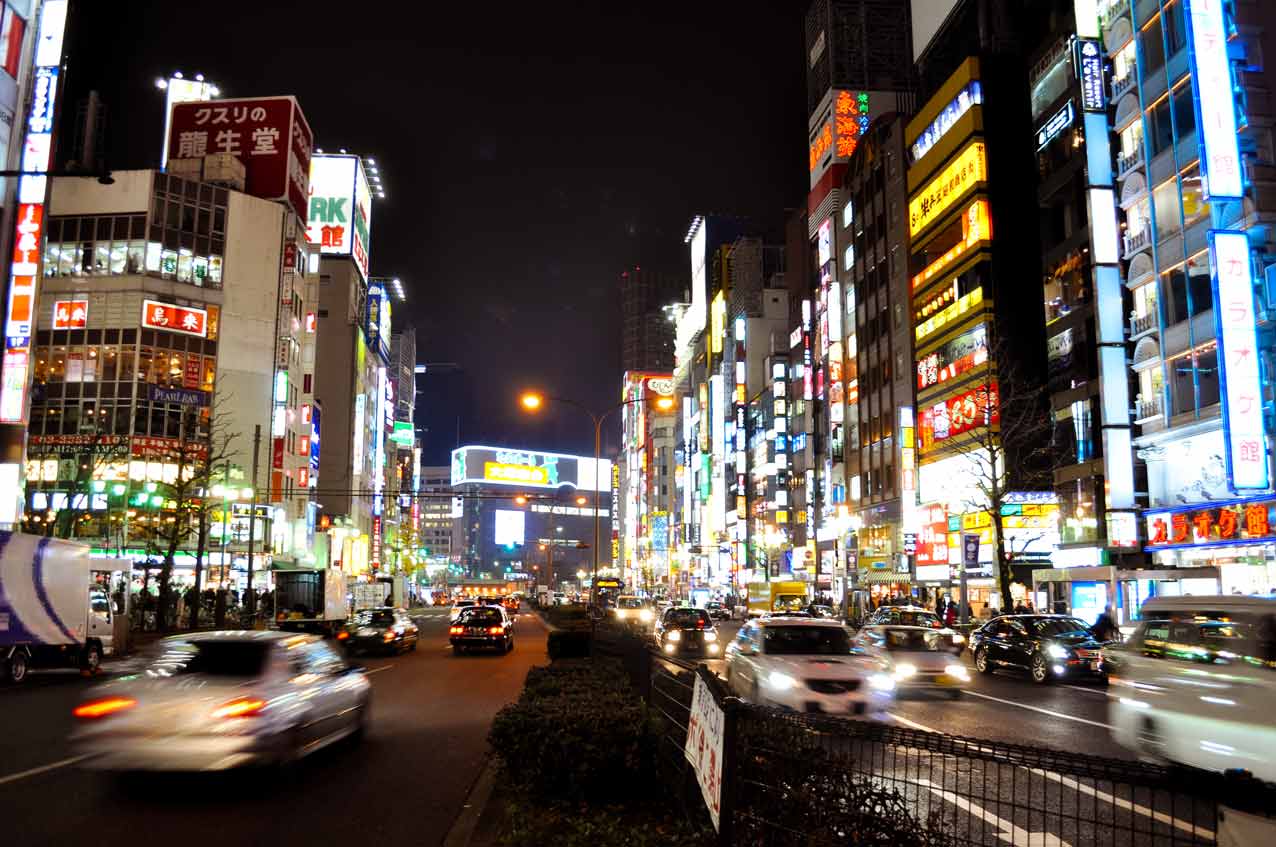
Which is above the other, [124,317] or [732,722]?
[124,317]

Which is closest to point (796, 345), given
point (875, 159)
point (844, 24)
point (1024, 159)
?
point (875, 159)

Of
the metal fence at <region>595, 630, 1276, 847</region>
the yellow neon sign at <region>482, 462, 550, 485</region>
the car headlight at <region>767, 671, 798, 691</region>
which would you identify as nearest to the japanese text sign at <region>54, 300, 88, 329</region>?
the car headlight at <region>767, 671, 798, 691</region>

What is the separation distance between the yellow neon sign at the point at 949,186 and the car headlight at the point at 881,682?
153ft

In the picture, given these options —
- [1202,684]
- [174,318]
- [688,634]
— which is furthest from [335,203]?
[1202,684]

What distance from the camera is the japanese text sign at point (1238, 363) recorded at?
30516 mm

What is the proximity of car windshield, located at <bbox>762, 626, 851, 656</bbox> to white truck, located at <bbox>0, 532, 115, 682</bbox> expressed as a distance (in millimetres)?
16153

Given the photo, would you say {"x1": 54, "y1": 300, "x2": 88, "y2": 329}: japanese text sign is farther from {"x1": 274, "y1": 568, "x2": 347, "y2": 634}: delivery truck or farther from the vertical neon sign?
{"x1": 274, "y1": 568, "x2": 347, "y2": 634}: delivery truck

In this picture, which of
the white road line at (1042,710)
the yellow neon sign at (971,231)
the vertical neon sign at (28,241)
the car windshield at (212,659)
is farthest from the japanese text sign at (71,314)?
the car windshield at (212,659)

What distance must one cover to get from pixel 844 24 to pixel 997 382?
171 feet

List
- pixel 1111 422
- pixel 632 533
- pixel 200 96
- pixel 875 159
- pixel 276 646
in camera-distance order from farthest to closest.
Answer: pixel 632 533, pixel 200 96, pixel 875 159, pixel 1111 422, pixel 276 646

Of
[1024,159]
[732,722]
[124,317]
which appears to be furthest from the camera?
[124,317]

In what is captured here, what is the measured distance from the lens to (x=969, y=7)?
67250 mm

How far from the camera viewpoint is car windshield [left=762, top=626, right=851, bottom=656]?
16.0 meters

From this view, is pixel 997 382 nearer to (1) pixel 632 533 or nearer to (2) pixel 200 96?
(2) pixel 200 96
